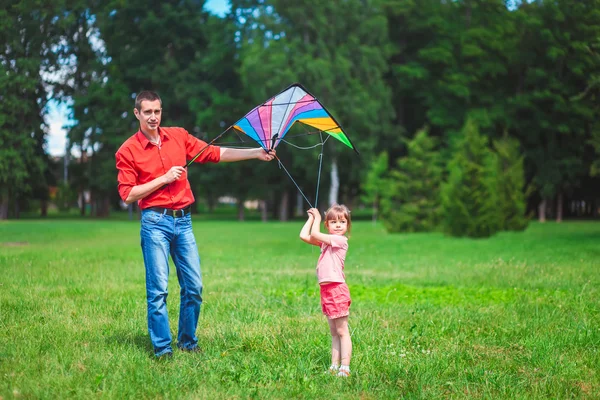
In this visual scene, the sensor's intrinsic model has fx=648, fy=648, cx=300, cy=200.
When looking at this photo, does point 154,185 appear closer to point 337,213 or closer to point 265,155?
point 265,155

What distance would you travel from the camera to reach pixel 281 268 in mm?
14648

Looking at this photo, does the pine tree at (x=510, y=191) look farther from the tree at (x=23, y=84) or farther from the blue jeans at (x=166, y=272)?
the blue jeans at (x=166, y=272)

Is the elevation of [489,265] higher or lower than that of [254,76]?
lower

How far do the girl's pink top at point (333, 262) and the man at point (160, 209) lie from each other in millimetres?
1370

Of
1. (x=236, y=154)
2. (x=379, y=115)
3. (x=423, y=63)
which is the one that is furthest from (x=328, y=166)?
(x=236, y=154)

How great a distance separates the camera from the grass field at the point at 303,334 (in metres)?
Answer: 5.42

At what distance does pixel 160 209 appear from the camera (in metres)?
6.32

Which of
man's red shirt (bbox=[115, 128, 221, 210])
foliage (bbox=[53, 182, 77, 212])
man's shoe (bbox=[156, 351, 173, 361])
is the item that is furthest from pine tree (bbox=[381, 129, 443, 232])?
foliage (bbox=[53, 182, 77, 212])

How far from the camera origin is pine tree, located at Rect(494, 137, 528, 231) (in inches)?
1160

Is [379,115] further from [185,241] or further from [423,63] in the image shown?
[185,241]

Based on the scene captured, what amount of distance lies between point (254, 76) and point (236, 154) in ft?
112

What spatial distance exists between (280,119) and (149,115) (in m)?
1.47

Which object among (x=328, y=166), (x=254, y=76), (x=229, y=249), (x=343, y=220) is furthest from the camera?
(x=328, y=166)

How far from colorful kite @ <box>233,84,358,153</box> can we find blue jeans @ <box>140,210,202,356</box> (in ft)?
4.07
